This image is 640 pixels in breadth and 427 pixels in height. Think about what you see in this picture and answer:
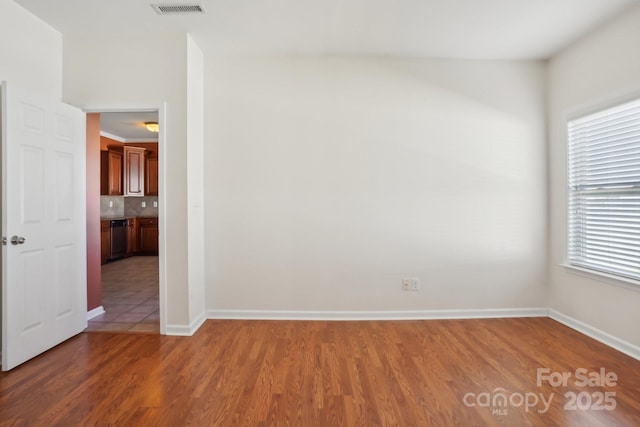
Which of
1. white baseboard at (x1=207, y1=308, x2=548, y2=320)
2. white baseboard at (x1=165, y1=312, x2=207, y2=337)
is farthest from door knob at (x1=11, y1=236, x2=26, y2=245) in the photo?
white baseboard at (x1=207, y1=308, x2=548, y2=320)

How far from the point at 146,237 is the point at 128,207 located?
933mm

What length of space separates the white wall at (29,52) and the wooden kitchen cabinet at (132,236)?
5117 mm

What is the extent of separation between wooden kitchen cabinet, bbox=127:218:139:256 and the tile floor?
84 cm

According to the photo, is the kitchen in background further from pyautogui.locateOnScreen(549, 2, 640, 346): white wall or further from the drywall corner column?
pyautogui.locateOnScreen(549, 2, 640, 346): white wall

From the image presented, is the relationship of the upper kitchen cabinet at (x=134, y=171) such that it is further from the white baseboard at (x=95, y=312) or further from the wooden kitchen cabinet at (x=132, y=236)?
the white baseboard at (x=95, y=312)

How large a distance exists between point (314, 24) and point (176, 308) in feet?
9.35

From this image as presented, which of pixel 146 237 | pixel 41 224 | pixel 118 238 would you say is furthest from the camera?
pixel 146 237

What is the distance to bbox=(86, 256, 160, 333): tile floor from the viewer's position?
323 cm

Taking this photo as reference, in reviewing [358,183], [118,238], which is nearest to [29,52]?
[358,183]

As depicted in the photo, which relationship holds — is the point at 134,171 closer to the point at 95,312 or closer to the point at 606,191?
the point at 95,312

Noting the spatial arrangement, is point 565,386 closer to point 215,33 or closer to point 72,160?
point 215,33

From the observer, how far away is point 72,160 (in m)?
2.94

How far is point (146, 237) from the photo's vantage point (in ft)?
25.5

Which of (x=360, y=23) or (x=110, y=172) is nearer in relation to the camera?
(x=360, y=23)
